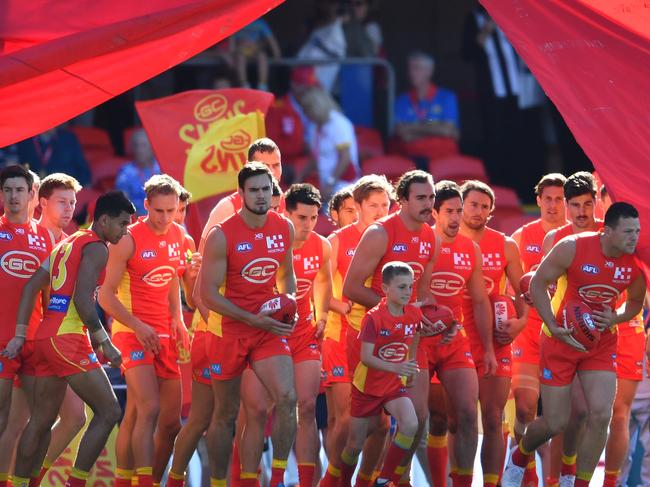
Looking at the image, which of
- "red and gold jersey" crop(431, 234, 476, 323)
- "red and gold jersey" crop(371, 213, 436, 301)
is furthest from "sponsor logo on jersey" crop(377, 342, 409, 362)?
"red and gold jersey" crop(431, 234, 476, 323)

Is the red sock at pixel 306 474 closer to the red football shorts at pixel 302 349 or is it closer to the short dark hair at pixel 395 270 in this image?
the red football shorts at pixel 302 349

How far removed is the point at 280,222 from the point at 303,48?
22.3ft

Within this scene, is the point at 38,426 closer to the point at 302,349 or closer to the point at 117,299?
the point at 117,299

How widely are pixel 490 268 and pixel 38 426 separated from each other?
3582mm

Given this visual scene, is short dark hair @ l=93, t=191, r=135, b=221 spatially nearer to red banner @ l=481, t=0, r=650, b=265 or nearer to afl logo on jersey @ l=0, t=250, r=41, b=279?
afl logo on jersey @ l=0, t=250, r=41, b=279

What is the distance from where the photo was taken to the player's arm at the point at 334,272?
1126cm

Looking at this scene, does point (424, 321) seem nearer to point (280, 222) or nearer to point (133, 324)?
point (280, 222)

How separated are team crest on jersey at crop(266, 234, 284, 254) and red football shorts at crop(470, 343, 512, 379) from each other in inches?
77.5

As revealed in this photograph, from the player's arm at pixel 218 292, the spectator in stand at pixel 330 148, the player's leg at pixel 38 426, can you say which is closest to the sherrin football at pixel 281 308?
the player's arm at pixel 218 292

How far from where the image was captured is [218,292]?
9867 millimetres

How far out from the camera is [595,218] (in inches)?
443

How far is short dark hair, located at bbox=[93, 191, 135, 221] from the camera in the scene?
9.81m

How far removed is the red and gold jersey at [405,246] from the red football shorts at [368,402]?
2.36ft

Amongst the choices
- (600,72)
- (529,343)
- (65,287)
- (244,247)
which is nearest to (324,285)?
(244,247)
